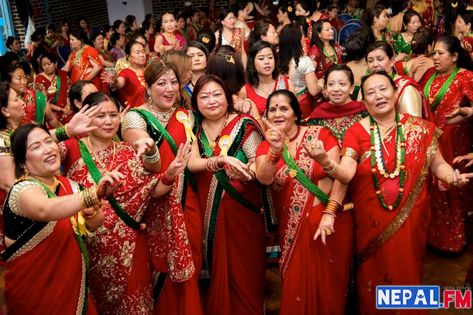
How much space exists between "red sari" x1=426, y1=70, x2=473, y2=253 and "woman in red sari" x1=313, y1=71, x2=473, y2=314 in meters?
1.05

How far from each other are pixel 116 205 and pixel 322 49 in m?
2.82

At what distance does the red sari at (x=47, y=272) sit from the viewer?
7.12 ft

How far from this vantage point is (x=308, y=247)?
267cm

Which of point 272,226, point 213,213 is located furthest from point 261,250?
point 213,213

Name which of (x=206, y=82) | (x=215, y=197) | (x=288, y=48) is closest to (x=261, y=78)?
(x=288, y=48)

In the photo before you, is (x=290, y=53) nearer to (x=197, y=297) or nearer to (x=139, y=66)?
(x=139, y=66)

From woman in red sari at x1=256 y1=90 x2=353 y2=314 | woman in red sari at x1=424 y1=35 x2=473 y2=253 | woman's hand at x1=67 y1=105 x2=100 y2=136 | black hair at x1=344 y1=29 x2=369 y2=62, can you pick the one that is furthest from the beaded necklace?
black hair at x1=344 y1=29 x2=369 y2=62

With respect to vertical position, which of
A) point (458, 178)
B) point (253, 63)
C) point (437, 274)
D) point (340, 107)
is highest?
point (253, 63)

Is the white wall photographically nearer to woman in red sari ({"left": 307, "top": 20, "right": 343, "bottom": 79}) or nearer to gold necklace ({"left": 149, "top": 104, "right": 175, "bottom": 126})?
woman in red sari ({"left": 307, "top": 20, "right": 343, "bottom": 79})

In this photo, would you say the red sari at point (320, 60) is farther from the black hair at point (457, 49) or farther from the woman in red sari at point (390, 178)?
the woman in red sari at point (390, 178)

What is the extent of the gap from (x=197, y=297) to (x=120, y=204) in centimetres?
60

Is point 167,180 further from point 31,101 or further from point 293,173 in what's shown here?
point 31,101

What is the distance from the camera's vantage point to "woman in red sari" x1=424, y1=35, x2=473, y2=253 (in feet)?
11.5

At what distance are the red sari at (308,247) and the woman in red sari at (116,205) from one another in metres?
0.59
